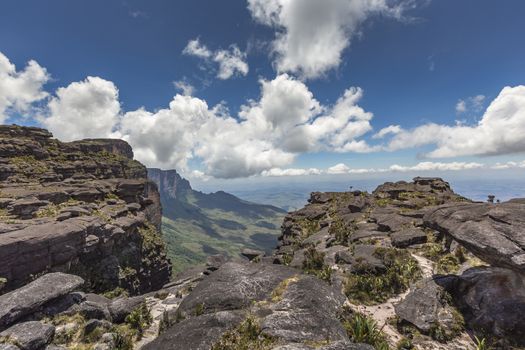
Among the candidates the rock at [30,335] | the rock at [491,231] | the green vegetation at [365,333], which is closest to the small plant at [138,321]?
the rock at [30,335]

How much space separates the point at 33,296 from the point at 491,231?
37.7 m

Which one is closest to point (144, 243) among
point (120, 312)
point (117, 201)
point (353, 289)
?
point (117, 201)

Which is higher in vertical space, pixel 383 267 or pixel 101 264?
pixel 383 267

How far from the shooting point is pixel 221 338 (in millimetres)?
15094

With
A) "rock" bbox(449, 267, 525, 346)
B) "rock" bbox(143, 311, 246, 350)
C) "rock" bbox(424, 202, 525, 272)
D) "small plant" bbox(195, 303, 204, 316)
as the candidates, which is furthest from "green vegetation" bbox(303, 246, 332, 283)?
"rock" bbox(143, 311, 246, 350)

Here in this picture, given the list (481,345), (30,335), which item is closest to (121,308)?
(30,335)

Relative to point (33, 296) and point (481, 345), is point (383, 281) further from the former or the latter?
point (33, 296)

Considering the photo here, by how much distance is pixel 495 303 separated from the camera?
19.0 metres

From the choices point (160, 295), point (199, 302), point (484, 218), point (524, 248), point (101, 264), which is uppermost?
point (484, 218)

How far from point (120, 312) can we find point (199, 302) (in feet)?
26.6

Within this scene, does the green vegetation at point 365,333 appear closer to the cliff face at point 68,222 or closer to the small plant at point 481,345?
the small plant at point 481,345

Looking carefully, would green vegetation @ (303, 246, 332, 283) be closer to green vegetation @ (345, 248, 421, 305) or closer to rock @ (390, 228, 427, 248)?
green vegetation @ (345, 248, 421, 305)

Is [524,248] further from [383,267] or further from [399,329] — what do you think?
[383,267]

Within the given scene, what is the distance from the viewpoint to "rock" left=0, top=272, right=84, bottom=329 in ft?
64.3
